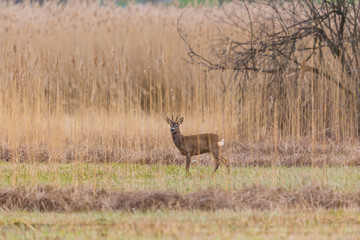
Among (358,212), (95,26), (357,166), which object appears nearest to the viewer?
(358,212)

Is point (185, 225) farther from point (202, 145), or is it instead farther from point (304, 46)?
point (304, 46)

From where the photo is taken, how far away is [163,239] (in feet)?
17.7

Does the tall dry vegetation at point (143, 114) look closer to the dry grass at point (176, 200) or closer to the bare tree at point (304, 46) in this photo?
the bare tree at point (304, 46)

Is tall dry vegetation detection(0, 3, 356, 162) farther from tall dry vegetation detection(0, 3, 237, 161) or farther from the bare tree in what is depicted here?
the bare tree

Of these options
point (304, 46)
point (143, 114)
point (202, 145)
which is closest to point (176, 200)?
point (202, 145)

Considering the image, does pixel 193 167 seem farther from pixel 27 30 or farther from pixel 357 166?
pixel 27 30

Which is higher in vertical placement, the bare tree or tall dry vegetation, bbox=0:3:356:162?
the bare tree

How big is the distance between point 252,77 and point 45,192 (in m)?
6.25

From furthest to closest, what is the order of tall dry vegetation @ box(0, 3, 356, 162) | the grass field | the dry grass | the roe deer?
1. tall dry vegetation @ box(0, 3, 356, 162)
2. the roe deer
3. the dry grass
4. the grass field

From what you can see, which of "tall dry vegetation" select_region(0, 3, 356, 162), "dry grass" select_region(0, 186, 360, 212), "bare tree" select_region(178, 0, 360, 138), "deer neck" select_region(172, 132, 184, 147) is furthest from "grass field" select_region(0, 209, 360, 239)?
"bare tree" select_region(178, 0, 360, 138)

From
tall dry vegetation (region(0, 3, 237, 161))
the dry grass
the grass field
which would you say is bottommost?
the grass field

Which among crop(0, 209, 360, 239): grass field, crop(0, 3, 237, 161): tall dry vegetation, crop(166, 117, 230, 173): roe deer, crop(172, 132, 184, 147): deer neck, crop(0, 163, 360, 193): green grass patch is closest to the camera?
crop(0, 209, 360, 239): grass field

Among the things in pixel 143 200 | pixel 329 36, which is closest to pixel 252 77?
pixel 329 36

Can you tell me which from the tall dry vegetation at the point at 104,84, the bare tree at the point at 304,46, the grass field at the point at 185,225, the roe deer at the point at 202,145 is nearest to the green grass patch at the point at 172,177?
the roe deer at the point at 202,145
